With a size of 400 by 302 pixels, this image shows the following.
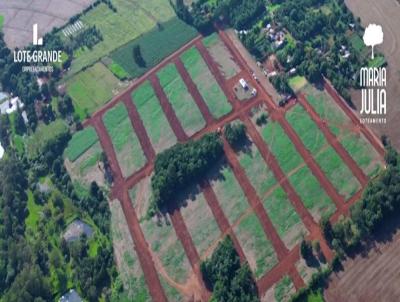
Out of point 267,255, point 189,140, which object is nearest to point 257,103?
point 189,140

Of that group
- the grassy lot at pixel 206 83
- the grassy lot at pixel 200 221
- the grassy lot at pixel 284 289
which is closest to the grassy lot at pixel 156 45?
the grassy lot at pixel 206 83

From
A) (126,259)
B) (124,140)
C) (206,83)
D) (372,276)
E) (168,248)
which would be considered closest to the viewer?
(372,276)

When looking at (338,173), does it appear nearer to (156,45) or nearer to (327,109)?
(327,109)

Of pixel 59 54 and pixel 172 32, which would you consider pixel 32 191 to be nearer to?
pixel 59 54

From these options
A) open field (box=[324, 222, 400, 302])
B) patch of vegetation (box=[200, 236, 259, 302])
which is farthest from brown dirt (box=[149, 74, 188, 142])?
open field (box=[324, 222, 400, 302])

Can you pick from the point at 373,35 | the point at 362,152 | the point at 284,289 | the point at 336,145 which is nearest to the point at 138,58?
the point at 336,145

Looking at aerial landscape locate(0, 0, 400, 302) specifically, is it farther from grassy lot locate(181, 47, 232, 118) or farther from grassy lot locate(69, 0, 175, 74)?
grassy lot locate(69, 0, 175, 74)
